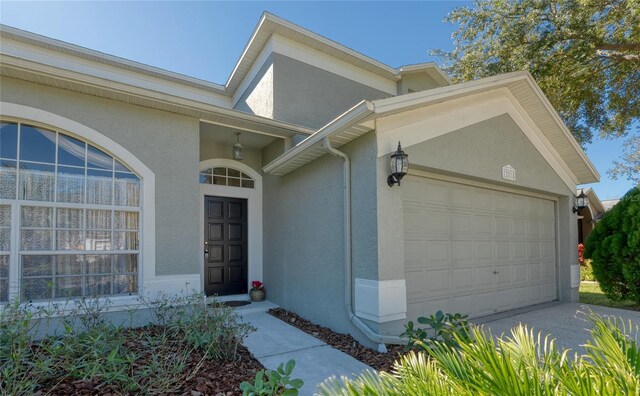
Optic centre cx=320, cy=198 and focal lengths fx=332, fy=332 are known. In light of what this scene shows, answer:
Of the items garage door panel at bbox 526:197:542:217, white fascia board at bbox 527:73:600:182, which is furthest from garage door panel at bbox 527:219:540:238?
white fascia board at bbox 527:73:600:182

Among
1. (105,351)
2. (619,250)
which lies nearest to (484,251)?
(619,250)

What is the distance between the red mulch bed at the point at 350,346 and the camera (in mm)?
4289

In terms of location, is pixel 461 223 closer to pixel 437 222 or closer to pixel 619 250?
pixel 437 222

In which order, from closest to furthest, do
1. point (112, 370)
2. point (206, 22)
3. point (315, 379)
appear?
point (112, 370)
point (315, 379)
point (206, 22)

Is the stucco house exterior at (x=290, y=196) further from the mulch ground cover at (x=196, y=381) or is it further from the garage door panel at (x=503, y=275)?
the mulch ground cover at (x=196, y=381)

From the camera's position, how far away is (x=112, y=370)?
128 inches

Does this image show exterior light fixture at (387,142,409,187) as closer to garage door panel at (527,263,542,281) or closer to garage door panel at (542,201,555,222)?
garage door panel at (527,263,542,281)

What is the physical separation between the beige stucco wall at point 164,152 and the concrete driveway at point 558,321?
16.7 feet

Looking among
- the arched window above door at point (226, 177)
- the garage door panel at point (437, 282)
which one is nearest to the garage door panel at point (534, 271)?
the garage door panel at point (437, 282)

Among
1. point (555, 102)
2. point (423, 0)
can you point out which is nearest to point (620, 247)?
point (555, 102)

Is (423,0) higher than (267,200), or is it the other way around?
(423,0)

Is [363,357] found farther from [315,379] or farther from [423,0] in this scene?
[423,0]

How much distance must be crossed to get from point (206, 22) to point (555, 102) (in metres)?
11.9

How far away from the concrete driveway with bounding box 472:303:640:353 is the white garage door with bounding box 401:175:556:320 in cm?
27
